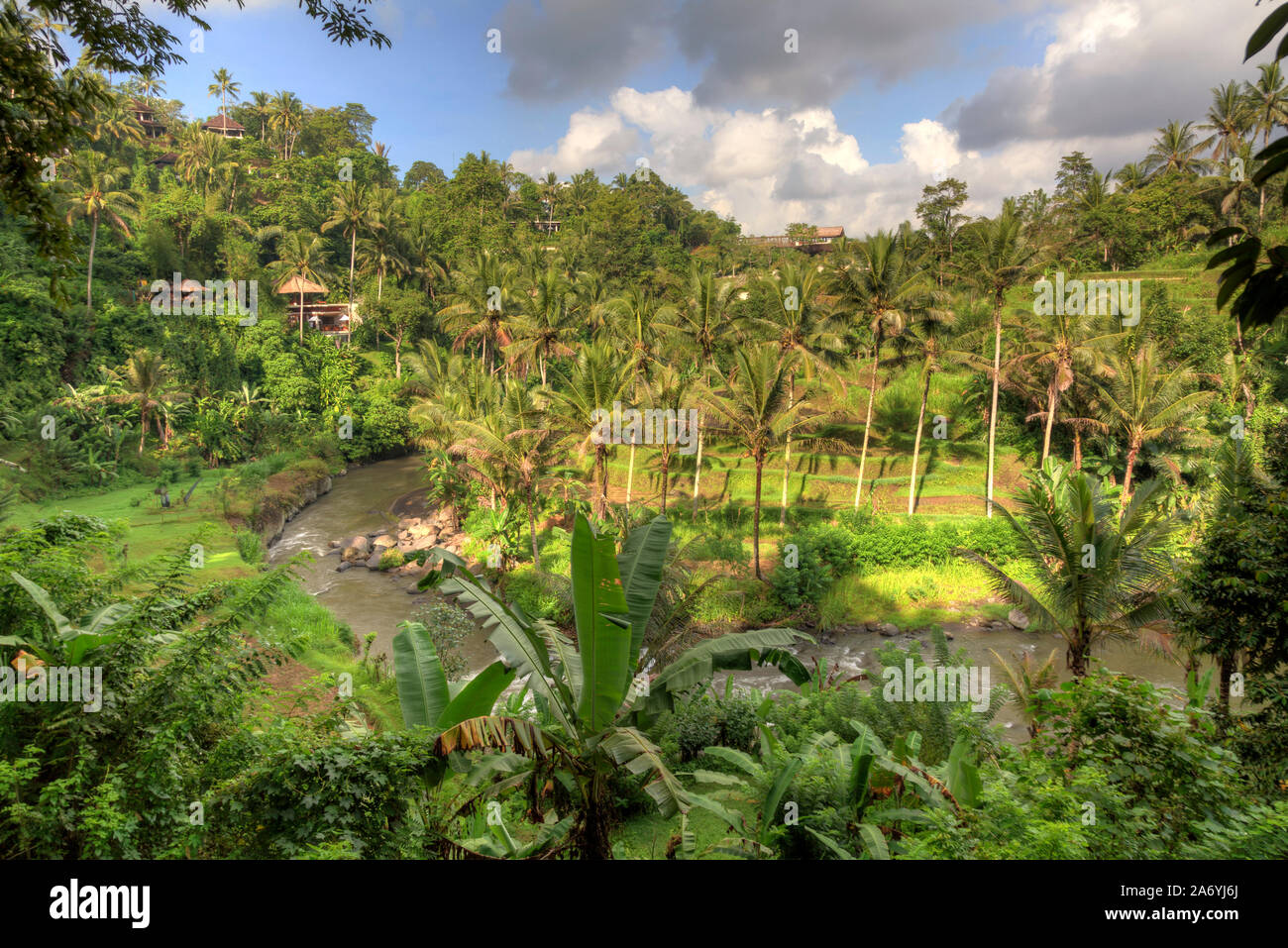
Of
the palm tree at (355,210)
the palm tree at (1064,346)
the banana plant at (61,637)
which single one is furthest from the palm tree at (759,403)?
the palm tree at (355,210)

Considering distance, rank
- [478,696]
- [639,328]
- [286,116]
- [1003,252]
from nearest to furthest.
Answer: [478,696], [1003,252], [639,328], [286,116]

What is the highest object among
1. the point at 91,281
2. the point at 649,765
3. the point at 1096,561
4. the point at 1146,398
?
the point at 91,281

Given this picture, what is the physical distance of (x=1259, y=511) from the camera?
714 cm

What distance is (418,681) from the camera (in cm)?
627

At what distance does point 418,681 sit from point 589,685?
228cm

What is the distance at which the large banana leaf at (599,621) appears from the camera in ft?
15.3

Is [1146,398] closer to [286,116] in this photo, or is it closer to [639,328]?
[639,328]

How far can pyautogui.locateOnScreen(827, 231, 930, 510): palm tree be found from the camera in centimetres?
2417

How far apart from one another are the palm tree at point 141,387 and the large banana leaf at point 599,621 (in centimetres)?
2933

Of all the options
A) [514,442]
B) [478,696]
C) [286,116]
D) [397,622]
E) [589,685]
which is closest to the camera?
[589,685]

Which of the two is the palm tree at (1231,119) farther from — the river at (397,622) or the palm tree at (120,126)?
the palm tree at (120,126)

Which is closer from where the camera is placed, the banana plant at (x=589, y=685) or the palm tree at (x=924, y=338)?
Answer: the banana plant at (x=589, y=685)

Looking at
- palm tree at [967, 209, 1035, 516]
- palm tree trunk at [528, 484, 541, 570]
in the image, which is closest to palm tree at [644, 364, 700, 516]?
palm tree trunk at [528, 484, 541, 570]

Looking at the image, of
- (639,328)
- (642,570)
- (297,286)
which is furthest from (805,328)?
(297,286)
